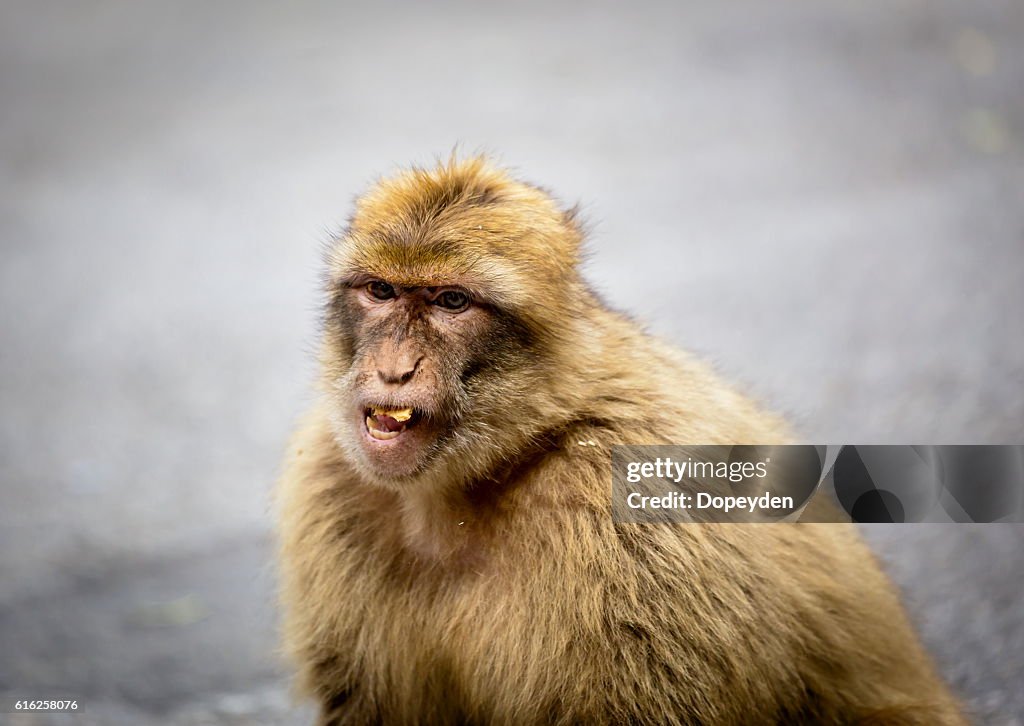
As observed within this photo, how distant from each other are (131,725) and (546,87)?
4.30 m

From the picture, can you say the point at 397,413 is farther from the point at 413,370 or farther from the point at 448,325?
the point at 448,325

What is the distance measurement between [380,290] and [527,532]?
2.15 ft

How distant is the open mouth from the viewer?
2543mm

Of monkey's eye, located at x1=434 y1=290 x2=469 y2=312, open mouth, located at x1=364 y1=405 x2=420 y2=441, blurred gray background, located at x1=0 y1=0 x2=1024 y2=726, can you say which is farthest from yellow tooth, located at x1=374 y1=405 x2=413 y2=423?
blurred gray background, located at x1=0 y1=0 x2=1024 y2=726

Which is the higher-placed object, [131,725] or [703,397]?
A: [703,397]

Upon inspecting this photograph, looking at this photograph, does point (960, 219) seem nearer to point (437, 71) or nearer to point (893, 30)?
point (893, 30)

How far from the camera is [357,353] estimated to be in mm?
2652

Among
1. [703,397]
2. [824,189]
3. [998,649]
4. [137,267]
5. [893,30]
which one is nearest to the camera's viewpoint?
[703,397]

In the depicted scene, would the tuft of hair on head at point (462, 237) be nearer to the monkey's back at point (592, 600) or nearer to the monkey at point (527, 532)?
the monkey at point (527, 532)

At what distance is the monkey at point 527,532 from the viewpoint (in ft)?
8.42

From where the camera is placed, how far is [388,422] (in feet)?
8.39

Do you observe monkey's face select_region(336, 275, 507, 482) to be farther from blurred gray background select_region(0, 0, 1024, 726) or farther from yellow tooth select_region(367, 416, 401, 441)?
blurred gray background select_region(0, 0, 1024, 726)

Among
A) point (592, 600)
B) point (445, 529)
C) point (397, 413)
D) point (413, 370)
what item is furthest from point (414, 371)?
point (592, 600)

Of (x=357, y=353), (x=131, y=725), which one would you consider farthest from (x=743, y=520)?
(x=131, y=725)
